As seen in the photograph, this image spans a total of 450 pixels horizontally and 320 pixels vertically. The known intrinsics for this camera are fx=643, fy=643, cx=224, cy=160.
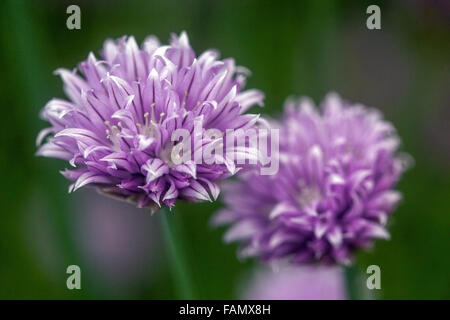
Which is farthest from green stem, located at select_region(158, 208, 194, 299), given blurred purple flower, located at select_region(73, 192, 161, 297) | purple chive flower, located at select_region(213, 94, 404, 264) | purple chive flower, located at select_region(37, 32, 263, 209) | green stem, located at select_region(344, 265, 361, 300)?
blurred purple flower, located at select_region(73, 192, 161, 297)

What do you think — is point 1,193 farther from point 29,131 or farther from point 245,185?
point 245,185

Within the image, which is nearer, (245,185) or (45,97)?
(245,185)

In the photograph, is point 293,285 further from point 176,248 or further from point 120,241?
point 176,248

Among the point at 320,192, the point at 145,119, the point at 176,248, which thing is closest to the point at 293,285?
the point at 320,192

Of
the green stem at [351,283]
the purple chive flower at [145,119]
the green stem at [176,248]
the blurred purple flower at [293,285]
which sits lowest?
the blurred purple flower at [293,285]

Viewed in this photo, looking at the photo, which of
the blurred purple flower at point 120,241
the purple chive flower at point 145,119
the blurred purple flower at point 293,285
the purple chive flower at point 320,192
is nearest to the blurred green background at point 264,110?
the blurred purple flower at point 120,241

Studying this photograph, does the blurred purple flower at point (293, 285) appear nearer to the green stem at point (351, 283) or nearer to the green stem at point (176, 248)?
the green stem at point (351, 283)
